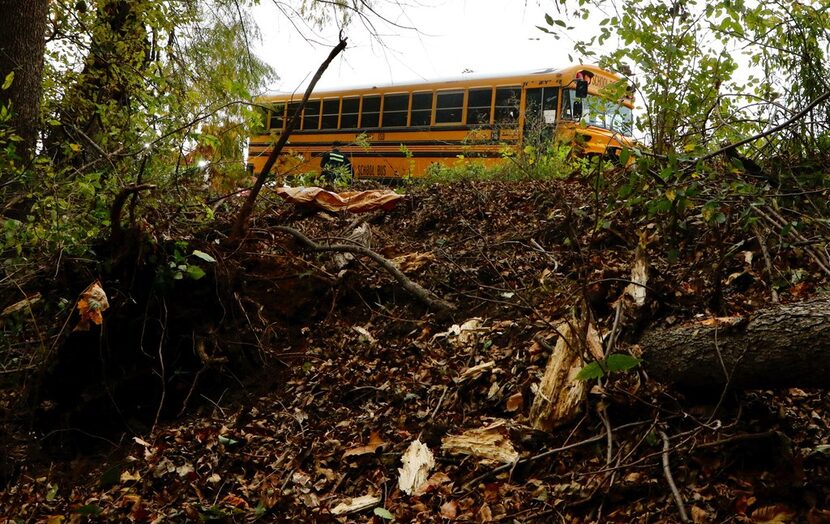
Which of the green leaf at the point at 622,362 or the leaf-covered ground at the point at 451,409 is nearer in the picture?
the green leaf at the point at 622,362

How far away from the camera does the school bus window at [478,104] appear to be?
45.9ft

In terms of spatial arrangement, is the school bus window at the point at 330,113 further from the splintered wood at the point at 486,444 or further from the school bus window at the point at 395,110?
the splintered wood at the point at 486,444

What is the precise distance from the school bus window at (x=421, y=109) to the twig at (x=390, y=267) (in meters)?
10.1

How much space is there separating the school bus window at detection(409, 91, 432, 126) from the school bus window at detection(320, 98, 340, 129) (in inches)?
109

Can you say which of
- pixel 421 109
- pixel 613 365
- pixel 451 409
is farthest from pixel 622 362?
pixel 421 109

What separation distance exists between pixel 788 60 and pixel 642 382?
95.0 inches

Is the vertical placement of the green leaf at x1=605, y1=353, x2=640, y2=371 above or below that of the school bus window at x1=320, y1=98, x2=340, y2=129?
below

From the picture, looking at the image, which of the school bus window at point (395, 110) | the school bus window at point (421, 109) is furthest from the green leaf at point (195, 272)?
the school bus window at point (395, 110)

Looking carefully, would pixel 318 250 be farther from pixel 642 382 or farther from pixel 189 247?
pixel 642 382

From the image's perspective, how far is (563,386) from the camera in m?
3.13

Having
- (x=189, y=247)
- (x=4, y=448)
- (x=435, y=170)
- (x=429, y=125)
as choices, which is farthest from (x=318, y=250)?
(x=429, y=125)

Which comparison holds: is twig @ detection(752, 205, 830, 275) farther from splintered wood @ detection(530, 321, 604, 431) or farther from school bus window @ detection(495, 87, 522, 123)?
school bus window @ detection(495, 87, 522, 123)

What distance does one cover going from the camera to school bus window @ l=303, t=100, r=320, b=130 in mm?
17438

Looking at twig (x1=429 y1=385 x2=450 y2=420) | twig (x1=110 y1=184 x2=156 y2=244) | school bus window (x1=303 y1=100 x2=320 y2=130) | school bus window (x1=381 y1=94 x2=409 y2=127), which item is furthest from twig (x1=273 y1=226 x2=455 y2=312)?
school bus window (x1=303 y1=100 x2=320 y2=130)
